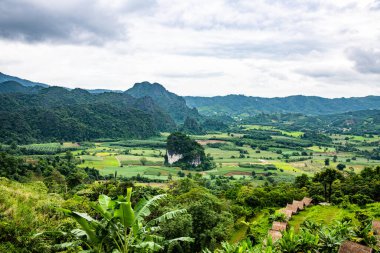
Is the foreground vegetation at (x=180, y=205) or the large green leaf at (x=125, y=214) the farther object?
the foreground vegetation at (x=180, y=205)

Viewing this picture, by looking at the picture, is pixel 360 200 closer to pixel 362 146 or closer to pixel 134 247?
pixel 134 247

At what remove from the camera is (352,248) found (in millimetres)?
12656

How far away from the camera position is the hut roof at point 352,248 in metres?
12.6

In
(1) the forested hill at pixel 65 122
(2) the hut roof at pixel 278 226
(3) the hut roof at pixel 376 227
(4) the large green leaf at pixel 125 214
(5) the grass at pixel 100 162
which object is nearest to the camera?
(4) the large green leaf at pixel 125 214

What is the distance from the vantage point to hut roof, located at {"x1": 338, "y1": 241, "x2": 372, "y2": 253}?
41.4 feet

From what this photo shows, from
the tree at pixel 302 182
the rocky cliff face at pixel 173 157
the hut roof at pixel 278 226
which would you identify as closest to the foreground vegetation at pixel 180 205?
the tree at pixel 302 182

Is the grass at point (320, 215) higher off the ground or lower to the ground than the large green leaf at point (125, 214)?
lower

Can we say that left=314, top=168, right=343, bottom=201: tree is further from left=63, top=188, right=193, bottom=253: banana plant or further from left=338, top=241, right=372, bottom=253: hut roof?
left=63, top=188, right=193, bottom=253: banana plant

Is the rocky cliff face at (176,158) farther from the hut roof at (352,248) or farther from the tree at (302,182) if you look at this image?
the hut roof at (352,248)

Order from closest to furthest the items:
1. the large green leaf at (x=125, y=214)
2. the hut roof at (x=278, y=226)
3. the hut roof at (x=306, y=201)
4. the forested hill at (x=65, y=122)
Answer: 1. the large green leaf at (x=125, y=214)
2. the hut roof at (x=278, y=226)
3. the hut roof at (x=306, y=201)
4. the forested hill at (x=65, y=122)

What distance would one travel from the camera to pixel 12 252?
38.1 ft

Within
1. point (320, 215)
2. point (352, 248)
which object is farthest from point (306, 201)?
point (352, 248)

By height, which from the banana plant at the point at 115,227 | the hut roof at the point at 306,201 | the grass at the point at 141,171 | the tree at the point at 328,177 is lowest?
the grass at the point at 141,171

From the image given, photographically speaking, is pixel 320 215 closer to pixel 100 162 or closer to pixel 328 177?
pixel 328 177
